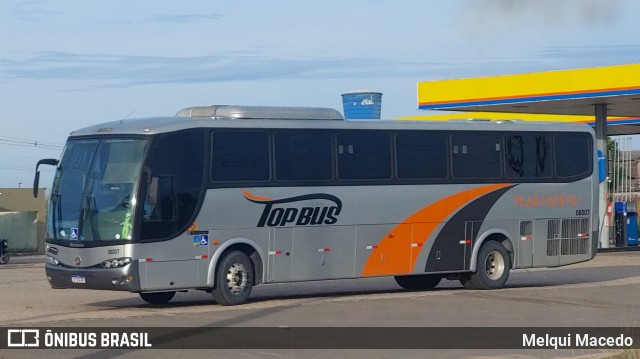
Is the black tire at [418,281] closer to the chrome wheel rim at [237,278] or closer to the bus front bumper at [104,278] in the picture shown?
the chrome wheel rim at [237,278]

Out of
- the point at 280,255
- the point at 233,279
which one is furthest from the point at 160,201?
the point at 280,255

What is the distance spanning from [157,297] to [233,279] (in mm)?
1654

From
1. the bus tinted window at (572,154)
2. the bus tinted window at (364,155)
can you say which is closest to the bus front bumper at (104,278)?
the bus tinted window at (364,155)

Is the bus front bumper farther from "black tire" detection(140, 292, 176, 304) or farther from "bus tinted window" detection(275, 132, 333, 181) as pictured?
"bus tinted window" detection(275, 132, 333, 181)

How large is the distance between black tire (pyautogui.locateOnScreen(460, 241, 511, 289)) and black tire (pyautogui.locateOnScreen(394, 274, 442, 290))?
84cm

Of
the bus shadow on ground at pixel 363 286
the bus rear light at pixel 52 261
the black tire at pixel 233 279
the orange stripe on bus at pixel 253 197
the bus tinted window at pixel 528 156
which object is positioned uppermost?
the bus tinted window at pixel 528 156

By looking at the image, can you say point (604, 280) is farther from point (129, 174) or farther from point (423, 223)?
point (129, 174)

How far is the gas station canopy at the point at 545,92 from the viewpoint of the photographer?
124 feet

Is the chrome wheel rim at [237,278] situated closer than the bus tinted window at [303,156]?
Yes

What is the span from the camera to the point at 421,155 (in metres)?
23.1

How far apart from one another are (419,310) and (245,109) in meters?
4.65

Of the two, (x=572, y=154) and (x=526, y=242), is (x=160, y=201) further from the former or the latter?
(x=572, y=154)

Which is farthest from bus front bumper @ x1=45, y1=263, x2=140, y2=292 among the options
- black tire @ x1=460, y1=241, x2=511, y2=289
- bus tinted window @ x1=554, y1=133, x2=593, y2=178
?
bus tinted window @ x1=554, y1=133, x2=593, y2=178

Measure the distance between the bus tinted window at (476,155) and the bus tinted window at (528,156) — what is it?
323 millimetres
